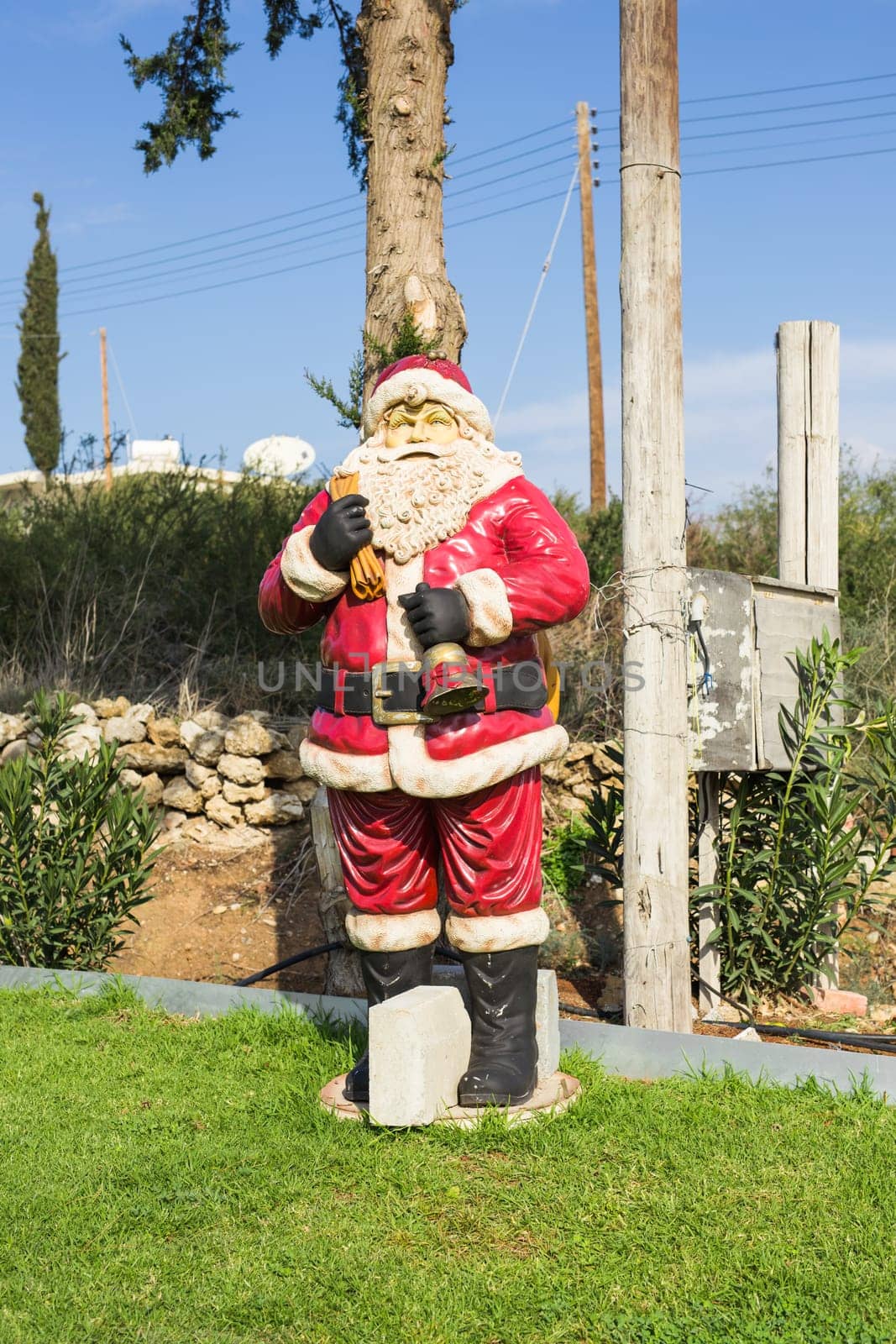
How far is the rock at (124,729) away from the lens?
7301mm

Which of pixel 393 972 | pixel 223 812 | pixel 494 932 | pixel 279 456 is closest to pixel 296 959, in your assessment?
pixel 393 972

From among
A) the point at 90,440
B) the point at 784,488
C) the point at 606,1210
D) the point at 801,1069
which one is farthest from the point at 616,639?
the point at 606,1210

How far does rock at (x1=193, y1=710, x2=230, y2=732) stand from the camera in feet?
24.3

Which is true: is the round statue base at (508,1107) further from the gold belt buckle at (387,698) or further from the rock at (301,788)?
the rock at (301,788)

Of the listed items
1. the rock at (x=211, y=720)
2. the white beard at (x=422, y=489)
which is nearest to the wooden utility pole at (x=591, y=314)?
the rock at (x=211, y=720)

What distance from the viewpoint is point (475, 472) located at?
3.49m

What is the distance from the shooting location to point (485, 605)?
3.26 meters

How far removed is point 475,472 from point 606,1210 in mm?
1942

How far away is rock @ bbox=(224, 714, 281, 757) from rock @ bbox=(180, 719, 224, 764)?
10cm

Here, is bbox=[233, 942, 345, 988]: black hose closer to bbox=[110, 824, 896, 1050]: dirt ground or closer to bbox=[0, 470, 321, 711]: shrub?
bbox=[110, 824, 896, 1050]: dirt ground

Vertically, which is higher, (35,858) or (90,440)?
(90,440)

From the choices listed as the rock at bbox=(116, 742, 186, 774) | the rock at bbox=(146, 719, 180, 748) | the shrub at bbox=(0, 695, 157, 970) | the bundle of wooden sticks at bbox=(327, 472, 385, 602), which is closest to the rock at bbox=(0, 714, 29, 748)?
the rock at bbox=(116, 742, 186, 774)

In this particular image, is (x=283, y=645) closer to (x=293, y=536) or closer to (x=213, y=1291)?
(x=293, y=536)

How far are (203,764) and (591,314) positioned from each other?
1179cm
